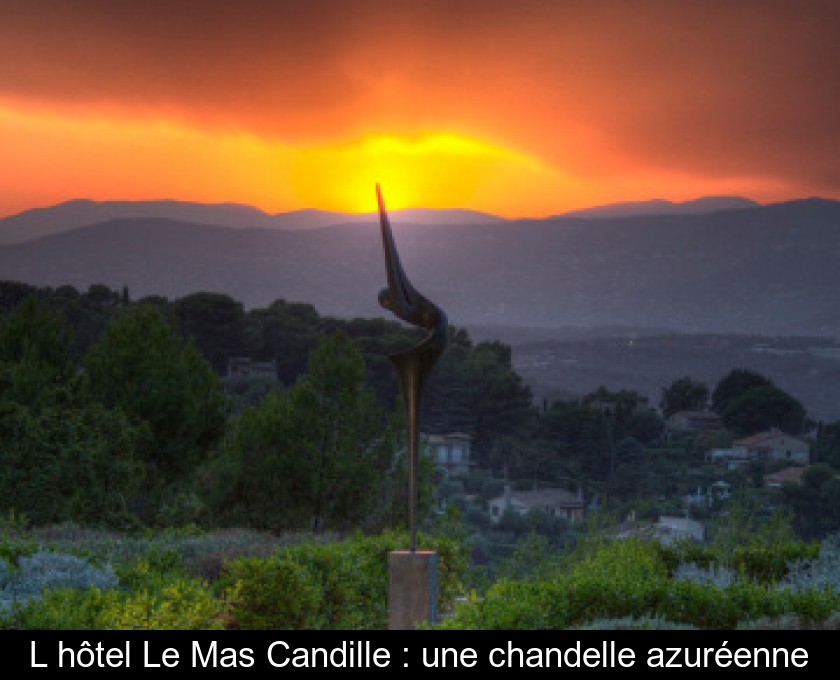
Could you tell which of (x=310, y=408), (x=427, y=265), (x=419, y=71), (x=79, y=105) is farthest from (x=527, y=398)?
(x=310, y=408)

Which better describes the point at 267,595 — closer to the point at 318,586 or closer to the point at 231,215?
the point at 318,586

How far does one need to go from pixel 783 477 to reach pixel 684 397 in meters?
10.6

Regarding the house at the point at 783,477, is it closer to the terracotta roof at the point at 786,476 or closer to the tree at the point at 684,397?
the terracotta roof at the point at 786,476

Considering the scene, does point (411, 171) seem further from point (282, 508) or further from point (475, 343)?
point (475, 343)

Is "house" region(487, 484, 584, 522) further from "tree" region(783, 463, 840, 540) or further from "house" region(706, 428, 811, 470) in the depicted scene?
"tree" region(783, 463, 840, 540)

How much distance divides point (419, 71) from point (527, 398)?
Answer: 73.2 ft

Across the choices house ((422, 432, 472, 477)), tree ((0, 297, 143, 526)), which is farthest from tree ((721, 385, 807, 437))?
tree ((0, 297, 143, 526))

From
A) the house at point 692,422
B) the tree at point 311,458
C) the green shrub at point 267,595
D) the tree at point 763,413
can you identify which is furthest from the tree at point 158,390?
the tree at point 763,413

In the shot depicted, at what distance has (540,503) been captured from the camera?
3959cm

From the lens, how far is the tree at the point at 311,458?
19.3m

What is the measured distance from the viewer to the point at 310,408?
65.0ft

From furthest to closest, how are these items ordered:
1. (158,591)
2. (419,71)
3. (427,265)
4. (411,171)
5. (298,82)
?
(427,265), (419,71), (298,82), (411,171), (158,591)

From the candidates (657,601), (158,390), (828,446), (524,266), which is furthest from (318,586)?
(524,266)

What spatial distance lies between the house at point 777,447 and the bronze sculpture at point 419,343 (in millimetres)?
35666
